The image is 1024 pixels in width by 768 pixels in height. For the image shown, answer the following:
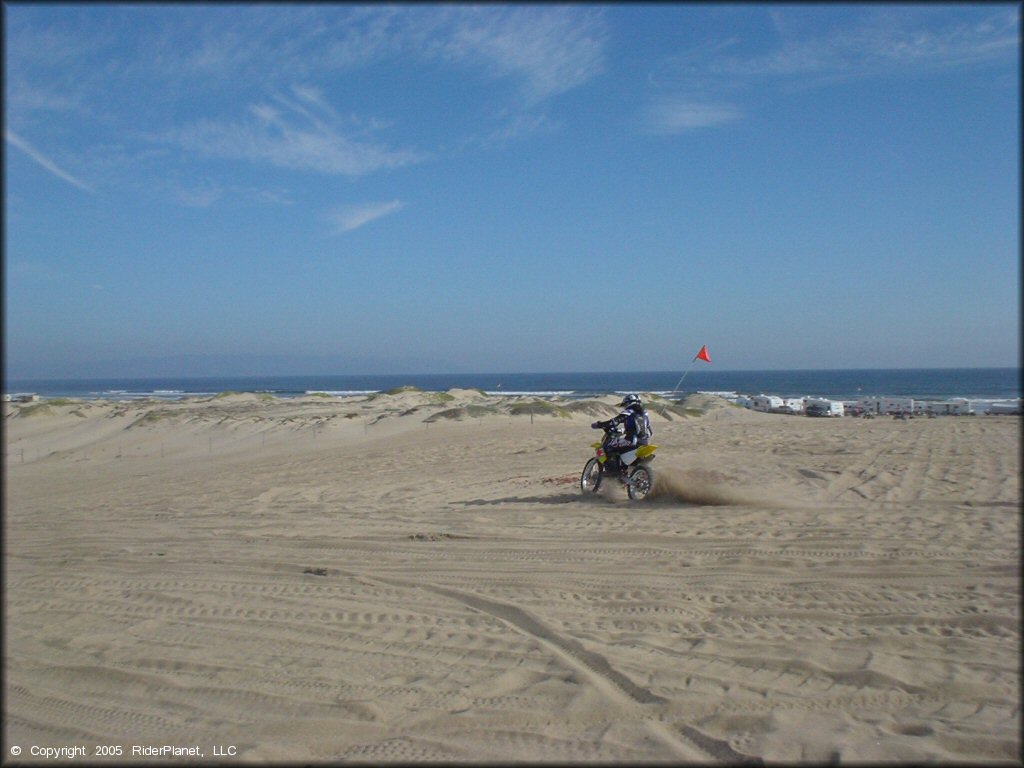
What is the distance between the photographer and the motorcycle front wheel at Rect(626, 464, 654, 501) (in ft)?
36.0

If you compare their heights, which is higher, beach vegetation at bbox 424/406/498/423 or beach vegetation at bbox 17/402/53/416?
beach vegetation at bbox 424/406/498/423

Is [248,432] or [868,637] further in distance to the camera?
[248,432]

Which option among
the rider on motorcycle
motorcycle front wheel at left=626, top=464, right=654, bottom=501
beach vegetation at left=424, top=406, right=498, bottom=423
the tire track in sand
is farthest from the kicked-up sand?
beach vegetation at left=424, top=406, right=498, bottom=423

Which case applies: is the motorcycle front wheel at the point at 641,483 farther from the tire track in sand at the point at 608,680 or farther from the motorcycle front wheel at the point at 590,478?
the tire track in sand at the point at 608,680

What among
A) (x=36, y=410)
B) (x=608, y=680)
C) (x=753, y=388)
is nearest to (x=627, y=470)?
(x=608, y=680)

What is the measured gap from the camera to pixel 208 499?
1326 cm

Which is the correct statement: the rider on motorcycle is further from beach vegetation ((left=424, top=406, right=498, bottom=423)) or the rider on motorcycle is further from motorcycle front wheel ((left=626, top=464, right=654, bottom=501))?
beach vegetation ((left=424, top=406, right=498, bottom=423))

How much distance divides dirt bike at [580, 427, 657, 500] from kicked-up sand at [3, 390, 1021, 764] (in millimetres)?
217

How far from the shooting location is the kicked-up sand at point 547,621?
395 cm

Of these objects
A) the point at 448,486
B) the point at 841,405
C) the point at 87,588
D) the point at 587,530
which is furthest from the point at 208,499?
the point at 841,405

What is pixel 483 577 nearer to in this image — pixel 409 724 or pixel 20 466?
pixel 409 724

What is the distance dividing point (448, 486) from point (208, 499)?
4.25 m

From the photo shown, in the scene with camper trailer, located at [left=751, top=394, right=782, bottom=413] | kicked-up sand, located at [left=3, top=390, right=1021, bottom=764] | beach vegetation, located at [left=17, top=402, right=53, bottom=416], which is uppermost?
camper trailer, located at [left=751, top=394, right=782, bottom=413]

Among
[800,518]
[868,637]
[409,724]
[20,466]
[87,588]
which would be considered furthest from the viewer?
[20,466]
